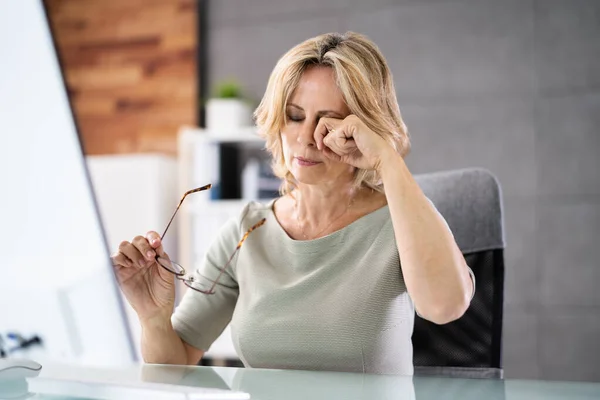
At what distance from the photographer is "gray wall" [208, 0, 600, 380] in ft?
11.0

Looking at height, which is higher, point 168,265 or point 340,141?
point 340,141

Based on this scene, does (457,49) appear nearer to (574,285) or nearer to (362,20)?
(362,20)

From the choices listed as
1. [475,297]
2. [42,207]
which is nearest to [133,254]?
[475,297]

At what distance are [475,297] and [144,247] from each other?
71 centimetres

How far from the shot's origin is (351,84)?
132cm

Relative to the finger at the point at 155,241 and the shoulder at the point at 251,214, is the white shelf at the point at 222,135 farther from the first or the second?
the finger at the point at 155,241

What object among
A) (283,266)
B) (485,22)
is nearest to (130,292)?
(283,266)

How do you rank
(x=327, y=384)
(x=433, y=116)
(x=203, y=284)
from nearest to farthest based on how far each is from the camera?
(x=327, y=384), (x=203, y=284), (x=433, y=116)

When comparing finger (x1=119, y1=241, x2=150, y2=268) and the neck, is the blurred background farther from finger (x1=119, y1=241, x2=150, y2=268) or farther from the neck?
finger (x1=119, y1=241, x2=150, y2=268)

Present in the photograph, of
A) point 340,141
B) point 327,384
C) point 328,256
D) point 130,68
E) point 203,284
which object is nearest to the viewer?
point 327,384

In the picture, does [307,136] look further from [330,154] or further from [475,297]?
[475,297]

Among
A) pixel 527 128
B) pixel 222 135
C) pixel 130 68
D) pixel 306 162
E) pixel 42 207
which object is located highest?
pixel 130 68

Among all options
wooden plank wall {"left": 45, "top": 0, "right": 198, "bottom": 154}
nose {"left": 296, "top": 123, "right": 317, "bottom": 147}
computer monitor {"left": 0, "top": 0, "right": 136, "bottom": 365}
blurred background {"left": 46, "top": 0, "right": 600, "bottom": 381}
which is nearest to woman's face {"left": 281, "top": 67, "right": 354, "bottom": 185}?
nose {"left": 296, "top": 123, "right": 317, "bottom": 147}

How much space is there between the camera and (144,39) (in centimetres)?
426
